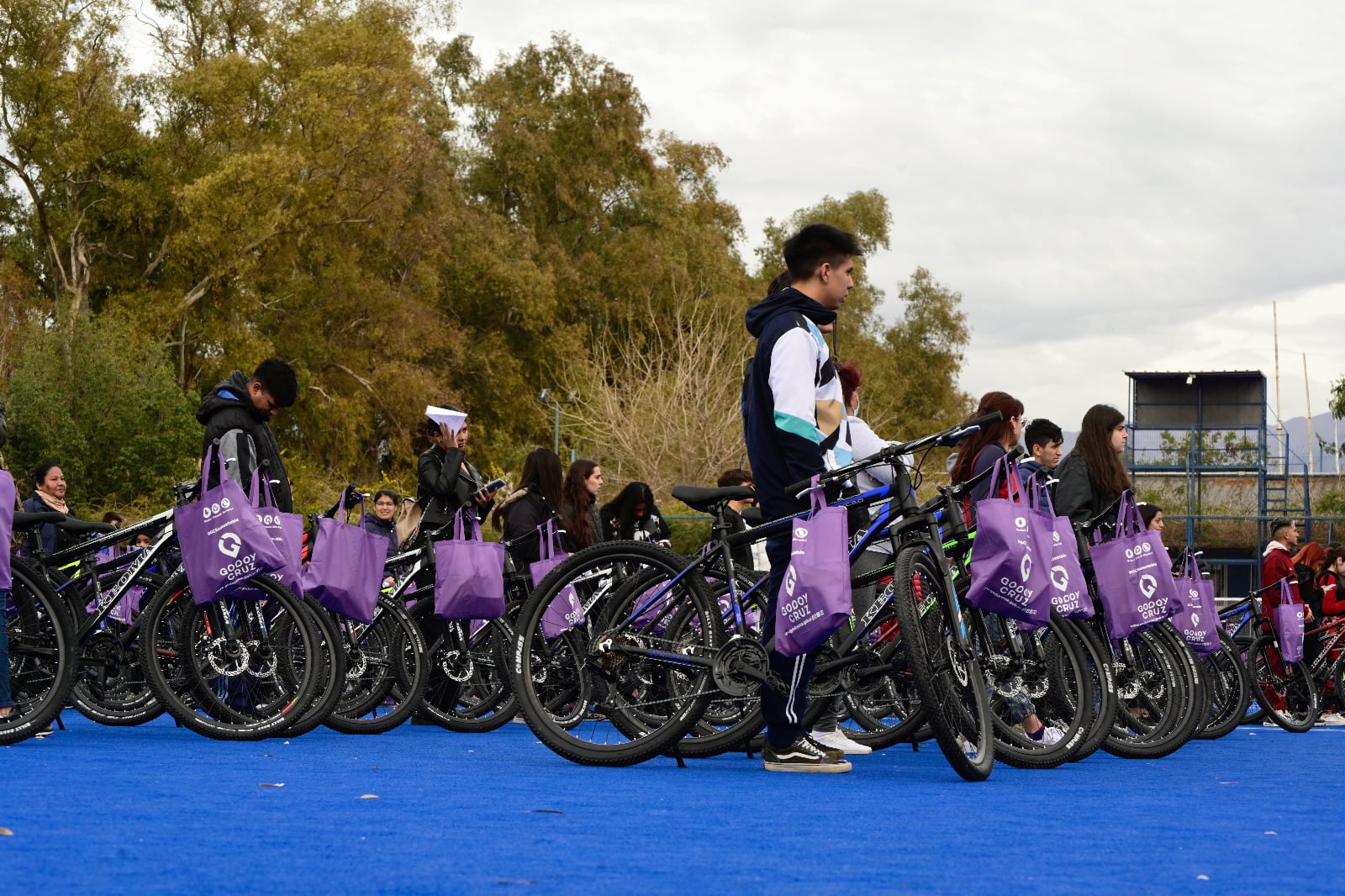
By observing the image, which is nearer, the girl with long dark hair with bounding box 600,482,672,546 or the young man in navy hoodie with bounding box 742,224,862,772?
the young man in navy hoodie with bounding box 742,224,862,772

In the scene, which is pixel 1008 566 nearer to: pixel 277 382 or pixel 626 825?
pixel 626 825

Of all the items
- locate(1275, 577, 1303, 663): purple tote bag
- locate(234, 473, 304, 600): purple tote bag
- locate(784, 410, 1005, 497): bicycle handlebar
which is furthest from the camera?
locate(1275, 577, 1303, 663): purple tote bag

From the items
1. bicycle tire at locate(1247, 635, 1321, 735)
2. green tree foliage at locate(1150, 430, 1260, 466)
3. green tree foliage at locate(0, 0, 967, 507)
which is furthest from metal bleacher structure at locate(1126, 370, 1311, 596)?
bicycle tire at locate(1247, 635, 1321, 735)

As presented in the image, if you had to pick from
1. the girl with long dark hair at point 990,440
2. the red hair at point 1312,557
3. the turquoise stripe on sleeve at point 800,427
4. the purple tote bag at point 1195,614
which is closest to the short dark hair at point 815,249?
the turquoise stripe on sleeve at point 800,427

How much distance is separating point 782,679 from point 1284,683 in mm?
7962

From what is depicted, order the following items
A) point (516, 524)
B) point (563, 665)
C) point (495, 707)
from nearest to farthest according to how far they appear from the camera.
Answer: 1. point (563, 665)
2. point (495, 707)
3. point (516, 524)

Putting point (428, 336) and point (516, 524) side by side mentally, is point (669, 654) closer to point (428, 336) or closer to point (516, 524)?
point (516, 524)

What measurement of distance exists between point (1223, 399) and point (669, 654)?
48675mm

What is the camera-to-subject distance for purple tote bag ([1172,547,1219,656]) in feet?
33.8

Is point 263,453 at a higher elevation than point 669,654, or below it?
higher

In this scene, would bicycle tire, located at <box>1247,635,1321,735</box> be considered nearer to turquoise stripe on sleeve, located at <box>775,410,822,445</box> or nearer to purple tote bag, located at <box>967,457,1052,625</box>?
purple tote bag, located at <box>967,457,1052,625</box>

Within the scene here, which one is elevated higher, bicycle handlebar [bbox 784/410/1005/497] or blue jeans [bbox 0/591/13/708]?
bicycle handlebar [bbox 784/410/1005/497]

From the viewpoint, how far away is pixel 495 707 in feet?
33.4

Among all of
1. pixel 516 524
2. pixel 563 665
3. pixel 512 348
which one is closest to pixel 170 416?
pixel 512 348
